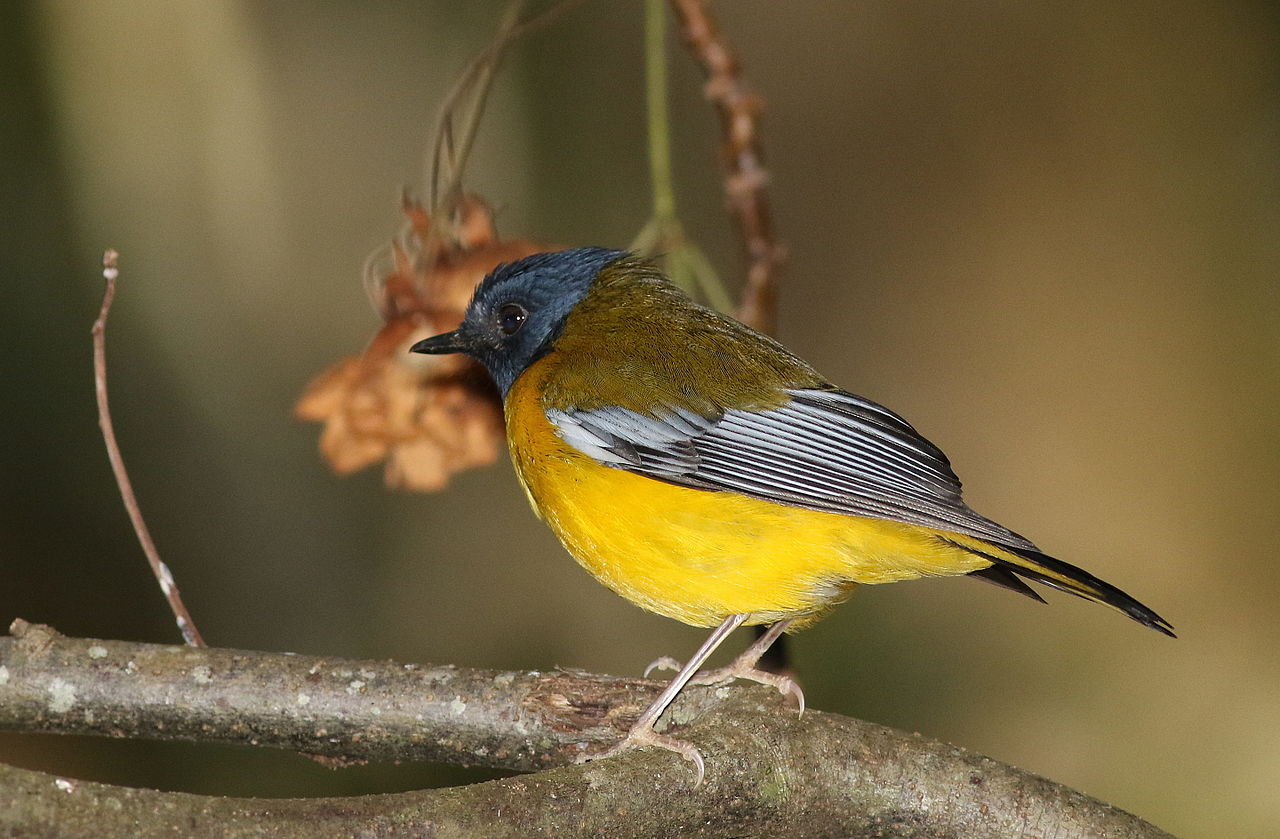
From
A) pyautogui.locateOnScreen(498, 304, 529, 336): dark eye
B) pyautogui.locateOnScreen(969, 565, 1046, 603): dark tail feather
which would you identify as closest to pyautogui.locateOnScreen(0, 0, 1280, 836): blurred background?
pyautogui.locateOnScreen(969, 565, 1046, 603): dark tail feather

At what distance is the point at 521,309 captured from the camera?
10.1 ft

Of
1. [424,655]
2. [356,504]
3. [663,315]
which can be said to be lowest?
[424,655]

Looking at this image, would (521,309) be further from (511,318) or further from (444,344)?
(444,344)

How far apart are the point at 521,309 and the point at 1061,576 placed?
1532mm

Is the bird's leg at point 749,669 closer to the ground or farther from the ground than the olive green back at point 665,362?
closer to the ground

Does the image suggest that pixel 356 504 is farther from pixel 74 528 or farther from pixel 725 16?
pixel 725 16

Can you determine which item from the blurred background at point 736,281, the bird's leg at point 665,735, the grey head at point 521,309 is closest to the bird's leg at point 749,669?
the bird's leg at point 665,735

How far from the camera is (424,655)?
5.02m

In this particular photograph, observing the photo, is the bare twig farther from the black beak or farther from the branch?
the branch

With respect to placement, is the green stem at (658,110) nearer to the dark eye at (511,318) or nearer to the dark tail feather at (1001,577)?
the dark eye at (511,318)

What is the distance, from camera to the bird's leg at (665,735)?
207 cm

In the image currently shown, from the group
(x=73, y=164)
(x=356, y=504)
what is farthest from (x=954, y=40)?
(x=73, y=164)

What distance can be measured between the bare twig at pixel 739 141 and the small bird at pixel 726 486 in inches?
9.8

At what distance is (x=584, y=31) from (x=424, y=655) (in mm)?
2828
